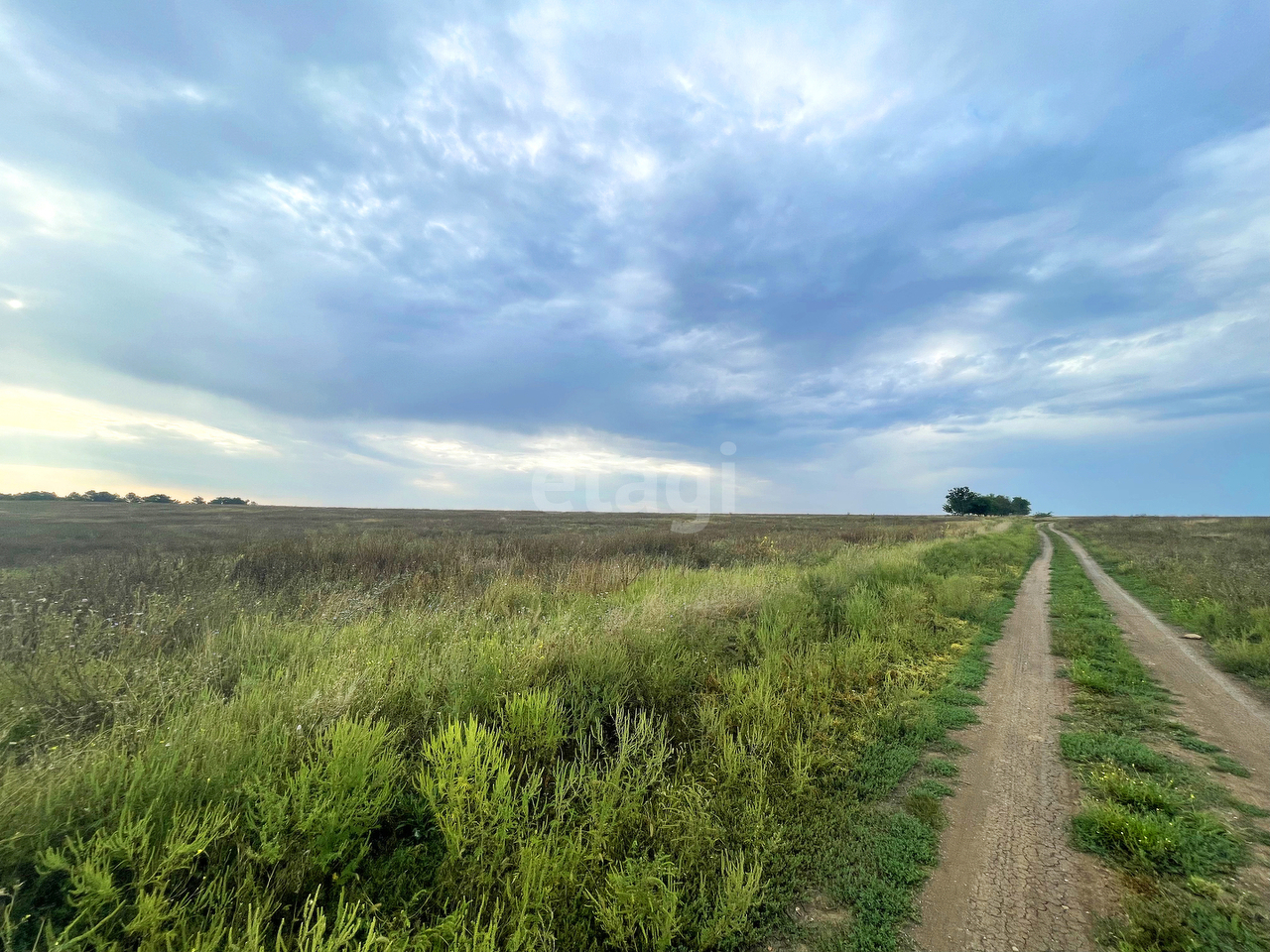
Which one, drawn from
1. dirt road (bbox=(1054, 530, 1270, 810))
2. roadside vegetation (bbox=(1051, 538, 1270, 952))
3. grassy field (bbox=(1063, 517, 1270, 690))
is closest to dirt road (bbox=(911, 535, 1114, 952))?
roadside vegetation (bbox=(1051, 538, 1270, 952))

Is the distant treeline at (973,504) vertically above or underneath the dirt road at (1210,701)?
above

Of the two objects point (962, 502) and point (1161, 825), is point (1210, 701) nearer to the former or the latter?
point (1161, 825)

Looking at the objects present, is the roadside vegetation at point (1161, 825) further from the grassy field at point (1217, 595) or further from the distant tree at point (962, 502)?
the distant tree at point (962, 502)

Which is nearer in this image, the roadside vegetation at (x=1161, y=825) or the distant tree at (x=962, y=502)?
the roadside vegetation at (x=1161, y=825)

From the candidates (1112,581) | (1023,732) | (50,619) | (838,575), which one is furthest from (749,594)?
(1112,581)

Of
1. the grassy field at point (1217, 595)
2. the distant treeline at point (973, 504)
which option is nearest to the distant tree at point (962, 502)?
the distant treeline at point (973, 504)

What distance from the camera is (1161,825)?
3693 millimetres

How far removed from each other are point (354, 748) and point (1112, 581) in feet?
78.5

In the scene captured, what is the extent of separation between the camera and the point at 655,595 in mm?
8992

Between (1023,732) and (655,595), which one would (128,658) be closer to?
(655,595)

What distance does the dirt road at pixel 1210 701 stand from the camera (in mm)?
4840

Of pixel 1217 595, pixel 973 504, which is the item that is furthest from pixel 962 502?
pixel 1217 595

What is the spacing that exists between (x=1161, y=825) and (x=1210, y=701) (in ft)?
15.4

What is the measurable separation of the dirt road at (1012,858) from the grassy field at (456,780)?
0.22 m
